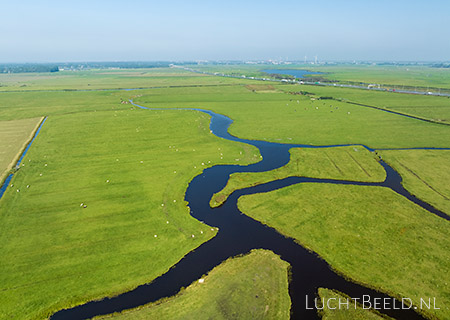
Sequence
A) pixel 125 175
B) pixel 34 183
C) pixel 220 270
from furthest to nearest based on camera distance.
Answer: pixel 125 175 < pixel 34 183 < pixel 220 270

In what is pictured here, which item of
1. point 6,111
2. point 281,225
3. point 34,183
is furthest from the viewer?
point 6,111

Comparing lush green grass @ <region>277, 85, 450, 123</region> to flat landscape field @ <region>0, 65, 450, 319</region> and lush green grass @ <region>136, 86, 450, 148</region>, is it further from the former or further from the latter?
flat landscape field @ <region>0, 65, 450, 319</region>

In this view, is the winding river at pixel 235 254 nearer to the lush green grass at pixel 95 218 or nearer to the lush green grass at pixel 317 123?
the lush green grass at pixel 95 218

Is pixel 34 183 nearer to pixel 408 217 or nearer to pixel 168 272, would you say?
pixel 168 272

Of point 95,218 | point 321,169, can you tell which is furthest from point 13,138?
point 321,169

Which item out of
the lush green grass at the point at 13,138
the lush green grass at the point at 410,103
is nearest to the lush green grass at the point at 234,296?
the lush green grass at the point at 13,138

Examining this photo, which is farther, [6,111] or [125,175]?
[6,111]

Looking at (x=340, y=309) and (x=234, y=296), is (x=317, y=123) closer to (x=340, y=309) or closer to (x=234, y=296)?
(x=340, y=309)

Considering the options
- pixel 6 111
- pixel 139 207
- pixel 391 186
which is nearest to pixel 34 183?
pixel 139 207
